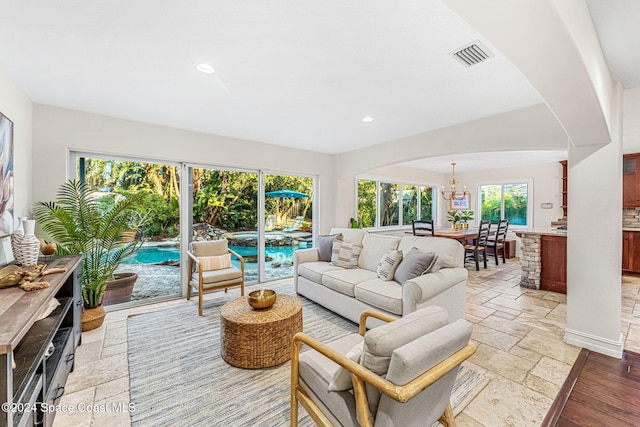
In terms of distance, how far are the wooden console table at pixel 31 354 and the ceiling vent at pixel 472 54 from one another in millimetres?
2909

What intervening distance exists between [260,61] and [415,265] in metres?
2.34

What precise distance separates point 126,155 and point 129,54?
6.30ft

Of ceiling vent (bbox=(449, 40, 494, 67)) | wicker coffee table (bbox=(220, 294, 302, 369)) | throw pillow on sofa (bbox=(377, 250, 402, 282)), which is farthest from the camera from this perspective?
throw pillow on sofa (bbox=(377, 250, 402, 282))

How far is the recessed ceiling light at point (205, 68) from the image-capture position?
2227 mm

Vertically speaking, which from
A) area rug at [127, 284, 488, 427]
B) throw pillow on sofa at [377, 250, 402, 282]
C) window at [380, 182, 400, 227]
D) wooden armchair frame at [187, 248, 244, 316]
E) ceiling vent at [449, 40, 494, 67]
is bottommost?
area rug at [127, 284, 488, 427]

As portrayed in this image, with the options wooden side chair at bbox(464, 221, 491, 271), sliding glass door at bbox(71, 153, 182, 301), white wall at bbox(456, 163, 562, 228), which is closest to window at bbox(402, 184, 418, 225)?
wooden side chair at bbox(464, 221, 491, 271)

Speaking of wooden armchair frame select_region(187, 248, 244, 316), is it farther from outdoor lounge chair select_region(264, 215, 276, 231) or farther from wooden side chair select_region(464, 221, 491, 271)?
wooden side chair select_region(464, 221, 491, 271)

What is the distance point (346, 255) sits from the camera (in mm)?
3709

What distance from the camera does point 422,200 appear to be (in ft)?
26.6

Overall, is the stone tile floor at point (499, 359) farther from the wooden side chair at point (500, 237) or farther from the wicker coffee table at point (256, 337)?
the wooden side chair at point (500, 237)

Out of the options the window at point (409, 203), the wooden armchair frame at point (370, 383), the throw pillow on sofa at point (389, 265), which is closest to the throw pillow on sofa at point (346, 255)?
the throw pillow on sofa at point (389, 265)

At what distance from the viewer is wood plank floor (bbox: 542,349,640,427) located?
5.69 feet

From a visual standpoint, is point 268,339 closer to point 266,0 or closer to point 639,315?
point 266,0

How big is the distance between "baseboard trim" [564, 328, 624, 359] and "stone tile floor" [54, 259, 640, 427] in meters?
0.08
